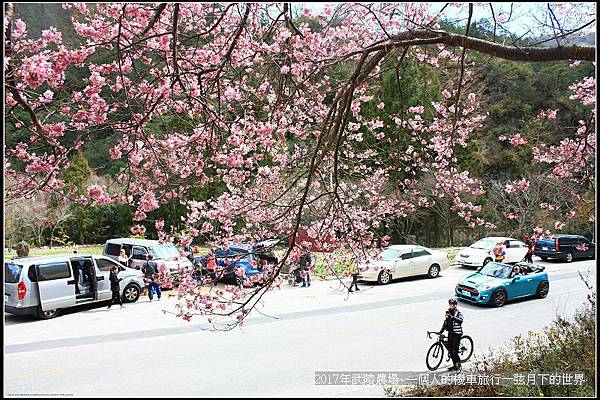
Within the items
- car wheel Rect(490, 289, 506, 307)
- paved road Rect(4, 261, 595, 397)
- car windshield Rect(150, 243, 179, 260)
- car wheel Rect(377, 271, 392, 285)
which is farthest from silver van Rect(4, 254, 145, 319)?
car wheel Rect(490, 289, 506, 307)

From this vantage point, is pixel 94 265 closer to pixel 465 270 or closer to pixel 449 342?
pixel 449 342

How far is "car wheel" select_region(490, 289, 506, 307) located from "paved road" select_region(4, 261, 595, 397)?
162 mm

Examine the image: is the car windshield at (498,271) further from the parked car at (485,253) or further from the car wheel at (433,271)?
the parked car at (485,253)

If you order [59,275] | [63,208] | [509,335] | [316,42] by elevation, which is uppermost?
[316,42]

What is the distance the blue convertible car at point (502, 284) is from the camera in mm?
10672

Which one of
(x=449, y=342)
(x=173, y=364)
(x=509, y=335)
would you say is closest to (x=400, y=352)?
(x=449, y=342)

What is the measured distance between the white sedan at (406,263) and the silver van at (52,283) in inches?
254

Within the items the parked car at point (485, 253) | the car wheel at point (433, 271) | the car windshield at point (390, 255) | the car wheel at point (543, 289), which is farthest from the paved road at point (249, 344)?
the parked car at point (485, 253)

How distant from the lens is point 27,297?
9.30 meters

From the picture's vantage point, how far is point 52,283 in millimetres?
9625

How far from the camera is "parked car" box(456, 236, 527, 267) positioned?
50.4ft

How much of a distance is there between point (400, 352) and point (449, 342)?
86cm

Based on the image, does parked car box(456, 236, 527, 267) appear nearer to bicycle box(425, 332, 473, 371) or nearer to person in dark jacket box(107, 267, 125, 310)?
bicycle box(425, 332, 473, 371)

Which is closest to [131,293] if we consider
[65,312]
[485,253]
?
[65,312]
